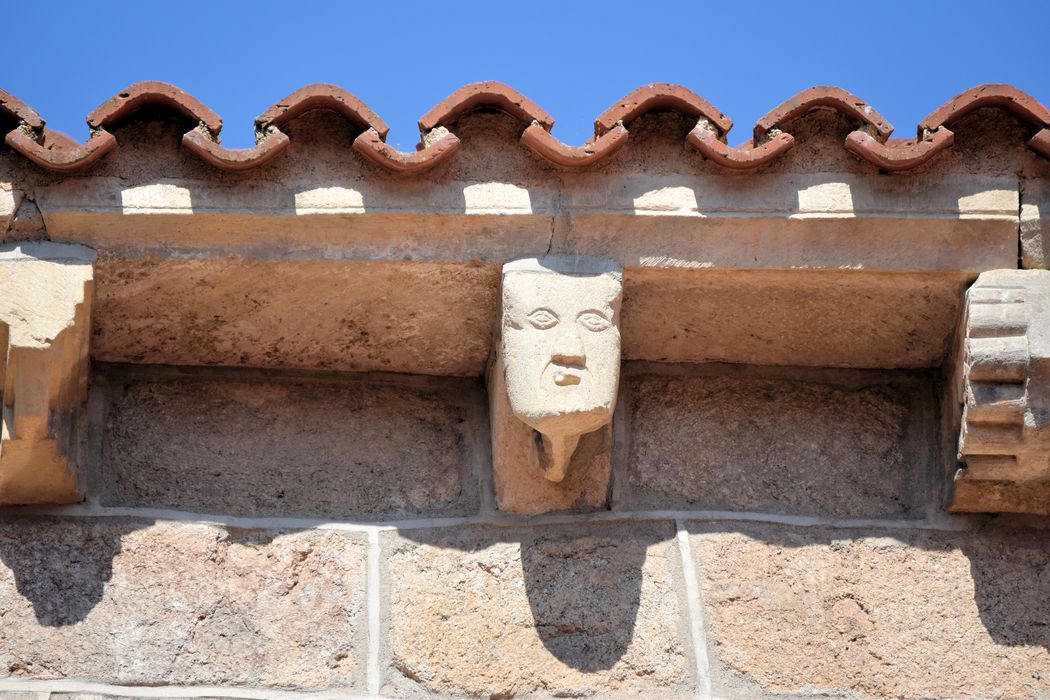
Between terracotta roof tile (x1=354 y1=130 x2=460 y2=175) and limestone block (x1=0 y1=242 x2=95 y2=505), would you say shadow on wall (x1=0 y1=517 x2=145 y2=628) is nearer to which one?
limestone block (x1=0 y1=242 x2=95 y2=505)

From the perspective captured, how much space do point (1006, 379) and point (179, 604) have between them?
1.59 m

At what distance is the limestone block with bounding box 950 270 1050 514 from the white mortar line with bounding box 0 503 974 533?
0.17 metres

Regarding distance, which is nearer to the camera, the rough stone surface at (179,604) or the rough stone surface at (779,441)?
the rough stone surface at (179,604)

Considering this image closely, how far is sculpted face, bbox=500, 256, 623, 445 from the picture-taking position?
2.71 m

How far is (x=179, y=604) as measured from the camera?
112 inches

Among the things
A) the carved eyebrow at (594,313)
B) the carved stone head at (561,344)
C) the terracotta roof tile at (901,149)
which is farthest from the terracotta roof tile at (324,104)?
the terracotta roof tile at (901,149)

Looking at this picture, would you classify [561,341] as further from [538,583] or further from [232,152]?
[232,152]

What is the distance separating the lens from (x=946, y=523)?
301 centimetres

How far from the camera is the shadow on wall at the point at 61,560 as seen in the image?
2.81m

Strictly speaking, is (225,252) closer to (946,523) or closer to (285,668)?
(285,668)

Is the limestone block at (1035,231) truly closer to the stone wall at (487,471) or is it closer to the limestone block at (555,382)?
the stone wall at (487,471)

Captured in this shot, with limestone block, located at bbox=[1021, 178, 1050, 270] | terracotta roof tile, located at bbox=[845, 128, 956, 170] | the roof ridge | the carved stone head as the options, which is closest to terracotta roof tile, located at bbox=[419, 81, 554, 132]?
the roof ridge

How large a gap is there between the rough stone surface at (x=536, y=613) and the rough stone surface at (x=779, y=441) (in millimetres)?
149

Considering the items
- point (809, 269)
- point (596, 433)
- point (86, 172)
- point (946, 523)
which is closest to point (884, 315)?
point (809, 269)
